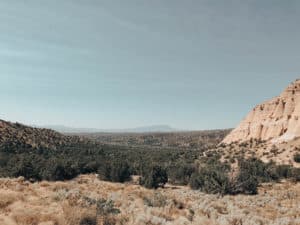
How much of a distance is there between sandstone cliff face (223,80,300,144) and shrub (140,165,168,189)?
33.9 meters

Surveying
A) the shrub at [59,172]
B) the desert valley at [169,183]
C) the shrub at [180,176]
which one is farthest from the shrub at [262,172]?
the shrub at [59,172]

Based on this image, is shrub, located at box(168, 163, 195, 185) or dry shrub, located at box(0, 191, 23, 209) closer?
dry shrub, located at box(0, 191, 23, 209)

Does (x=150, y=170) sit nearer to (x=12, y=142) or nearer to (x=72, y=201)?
(x=72, y=201)

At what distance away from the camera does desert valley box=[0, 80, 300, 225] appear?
1074 centimetres

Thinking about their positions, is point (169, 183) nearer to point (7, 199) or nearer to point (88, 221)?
point (7, 199)

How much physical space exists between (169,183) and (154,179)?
5.42 m

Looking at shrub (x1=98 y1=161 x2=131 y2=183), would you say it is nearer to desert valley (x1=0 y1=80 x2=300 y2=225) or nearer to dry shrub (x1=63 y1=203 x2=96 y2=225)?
desert valley (x1=0 y1=80 x2=300 y2=225)

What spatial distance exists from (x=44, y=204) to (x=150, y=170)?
22.6m

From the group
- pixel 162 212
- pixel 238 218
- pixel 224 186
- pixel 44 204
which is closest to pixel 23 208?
pixel 44 204

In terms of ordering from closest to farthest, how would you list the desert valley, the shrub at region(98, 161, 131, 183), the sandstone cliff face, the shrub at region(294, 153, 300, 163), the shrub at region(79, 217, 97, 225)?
the shrub at region(79, 217, 97, 225)
the desert valley
the shrub at region(98, 161, 131, 183)
the shrub at region(294, 153, 300, 163)
the sandstone cliff face

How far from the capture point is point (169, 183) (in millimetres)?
36469

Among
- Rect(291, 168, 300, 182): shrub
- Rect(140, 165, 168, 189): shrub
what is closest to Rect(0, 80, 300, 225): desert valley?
Rect(291, 168, 300, 182): shrub

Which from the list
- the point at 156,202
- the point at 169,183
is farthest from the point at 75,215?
the point at 169,183

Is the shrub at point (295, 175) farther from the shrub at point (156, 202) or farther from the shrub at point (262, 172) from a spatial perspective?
the shrub at point (156, 202)
